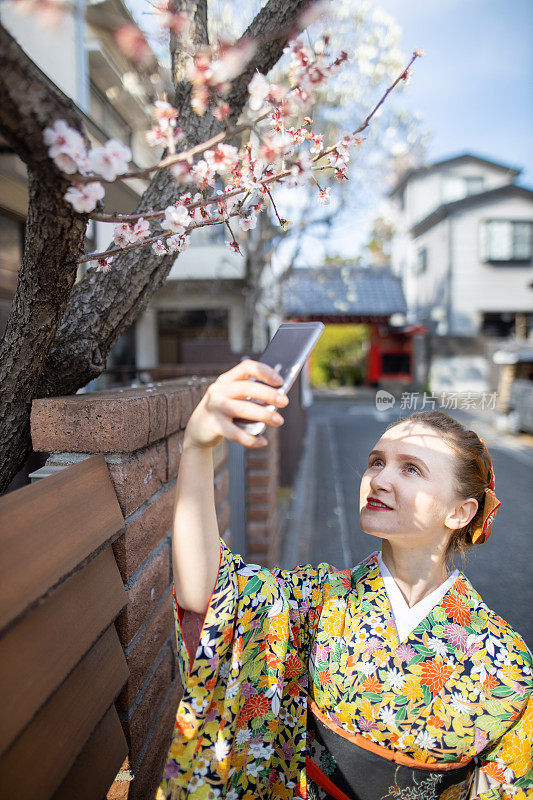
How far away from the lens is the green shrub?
25.9 metres

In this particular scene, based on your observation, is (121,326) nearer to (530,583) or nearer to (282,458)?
(530,583)

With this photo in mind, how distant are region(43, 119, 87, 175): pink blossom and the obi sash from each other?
1.32 meters

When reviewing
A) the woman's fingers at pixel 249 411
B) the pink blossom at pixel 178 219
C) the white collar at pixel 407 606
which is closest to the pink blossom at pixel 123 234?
the pink blossom at pixel 178 219

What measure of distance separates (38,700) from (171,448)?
82cm

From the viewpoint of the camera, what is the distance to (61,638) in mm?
833

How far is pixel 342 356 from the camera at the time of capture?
26062 mm

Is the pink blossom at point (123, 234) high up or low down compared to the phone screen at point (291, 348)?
up

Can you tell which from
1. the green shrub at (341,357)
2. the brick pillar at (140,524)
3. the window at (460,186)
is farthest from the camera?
the green shrub at (341,357)

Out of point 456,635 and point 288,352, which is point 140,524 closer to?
point 288,352

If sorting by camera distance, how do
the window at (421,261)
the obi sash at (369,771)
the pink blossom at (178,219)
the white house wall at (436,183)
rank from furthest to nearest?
1. the window at (421,261)
2. the white house wall at (436,183)
3. the obi sash at (369,771)
4. the pink blossom at (178,219)

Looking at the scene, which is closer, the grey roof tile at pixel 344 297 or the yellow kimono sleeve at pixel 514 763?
the yellow kimono sleeve at pixel 514 763

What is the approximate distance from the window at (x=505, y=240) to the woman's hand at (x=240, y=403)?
1996cm

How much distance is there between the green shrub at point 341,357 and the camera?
2586cm

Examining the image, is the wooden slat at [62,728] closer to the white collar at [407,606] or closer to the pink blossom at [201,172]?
the white collar at [407,606]
